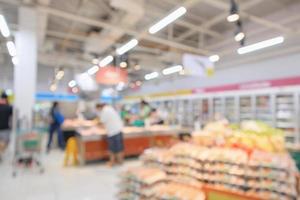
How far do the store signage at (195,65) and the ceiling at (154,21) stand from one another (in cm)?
148

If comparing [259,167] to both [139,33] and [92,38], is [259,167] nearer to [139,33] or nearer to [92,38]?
[139,33]

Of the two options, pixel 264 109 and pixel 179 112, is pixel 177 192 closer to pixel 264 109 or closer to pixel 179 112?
pixel 264 109

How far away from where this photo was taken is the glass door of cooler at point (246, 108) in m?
8.98

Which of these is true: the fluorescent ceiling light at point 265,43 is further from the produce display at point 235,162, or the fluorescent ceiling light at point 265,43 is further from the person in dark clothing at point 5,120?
the person in dark clothing at point 5,120

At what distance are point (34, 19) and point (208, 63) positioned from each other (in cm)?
591

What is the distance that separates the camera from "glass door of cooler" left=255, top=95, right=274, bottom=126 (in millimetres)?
8325

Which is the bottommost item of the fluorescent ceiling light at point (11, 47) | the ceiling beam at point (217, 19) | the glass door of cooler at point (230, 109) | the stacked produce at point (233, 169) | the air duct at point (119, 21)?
the stacked produce at point (233, 169)

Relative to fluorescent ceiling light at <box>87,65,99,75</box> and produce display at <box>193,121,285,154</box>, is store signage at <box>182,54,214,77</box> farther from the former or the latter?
fluorescent ceiling light at <box>87,65,99,75</box>

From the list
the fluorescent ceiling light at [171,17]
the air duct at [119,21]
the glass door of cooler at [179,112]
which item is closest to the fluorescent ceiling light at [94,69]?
the air duct at [119,21]

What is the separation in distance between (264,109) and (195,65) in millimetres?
2844

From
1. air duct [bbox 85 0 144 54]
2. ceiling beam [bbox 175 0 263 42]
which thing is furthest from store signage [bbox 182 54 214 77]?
air duct [bbox 85 0 144 54]

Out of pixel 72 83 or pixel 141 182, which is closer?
pixel 141 182

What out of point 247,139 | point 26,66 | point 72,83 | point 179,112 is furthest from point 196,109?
point 72,83

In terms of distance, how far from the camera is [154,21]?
828cm
